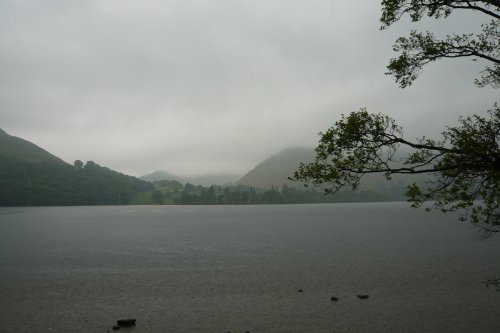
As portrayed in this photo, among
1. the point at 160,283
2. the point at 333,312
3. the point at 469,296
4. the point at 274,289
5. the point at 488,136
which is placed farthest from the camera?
the point at 160,283

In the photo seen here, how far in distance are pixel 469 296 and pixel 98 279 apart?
49.4m

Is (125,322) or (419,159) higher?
(419,159)

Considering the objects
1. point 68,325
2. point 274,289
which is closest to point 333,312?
point 274,289

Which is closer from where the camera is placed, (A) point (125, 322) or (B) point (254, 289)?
(A) point (125, 322)

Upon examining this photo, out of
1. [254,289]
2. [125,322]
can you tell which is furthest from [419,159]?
[254,289]

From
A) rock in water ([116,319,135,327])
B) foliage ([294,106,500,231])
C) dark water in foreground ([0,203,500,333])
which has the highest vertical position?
foliage ([294,106,500,231])

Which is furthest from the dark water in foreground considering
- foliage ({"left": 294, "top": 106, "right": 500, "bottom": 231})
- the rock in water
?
foliage ({"left": 294, "top": 106, "right": 500, "bottom": 231})

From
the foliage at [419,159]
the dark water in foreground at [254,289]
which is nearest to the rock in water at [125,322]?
the dark water in foreground at [254,289]

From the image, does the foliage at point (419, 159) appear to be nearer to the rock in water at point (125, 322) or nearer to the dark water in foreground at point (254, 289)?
the dark water in foreground at point (254, 289)

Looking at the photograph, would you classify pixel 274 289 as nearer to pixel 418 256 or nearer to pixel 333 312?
pixel 333 312

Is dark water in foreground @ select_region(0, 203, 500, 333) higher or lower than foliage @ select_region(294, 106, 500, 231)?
lower

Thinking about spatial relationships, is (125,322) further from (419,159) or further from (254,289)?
(419,159)

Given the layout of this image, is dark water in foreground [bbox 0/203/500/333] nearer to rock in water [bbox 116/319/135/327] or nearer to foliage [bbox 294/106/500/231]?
rock in water [bbox 116/319/135/327]

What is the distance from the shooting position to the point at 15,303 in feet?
133
